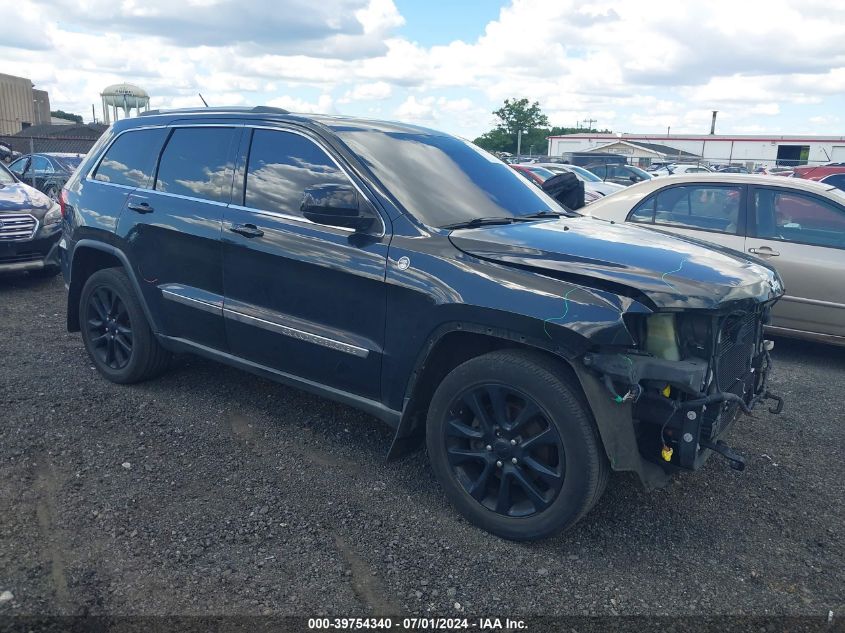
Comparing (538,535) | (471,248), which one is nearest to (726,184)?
(471,248)

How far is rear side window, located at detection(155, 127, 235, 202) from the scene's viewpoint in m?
4.31

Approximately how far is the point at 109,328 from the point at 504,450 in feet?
10.7

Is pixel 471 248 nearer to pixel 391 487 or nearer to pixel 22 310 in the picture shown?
pixel 391 487

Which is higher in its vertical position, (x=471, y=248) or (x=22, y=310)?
(x=471, y=248)

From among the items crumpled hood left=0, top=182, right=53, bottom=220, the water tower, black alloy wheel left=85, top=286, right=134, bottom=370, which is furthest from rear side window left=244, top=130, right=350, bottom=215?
the water tower

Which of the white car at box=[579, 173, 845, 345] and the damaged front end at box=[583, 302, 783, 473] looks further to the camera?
the white car at box=[579, 173, 845, 345]

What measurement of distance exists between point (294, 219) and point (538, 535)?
2073mm

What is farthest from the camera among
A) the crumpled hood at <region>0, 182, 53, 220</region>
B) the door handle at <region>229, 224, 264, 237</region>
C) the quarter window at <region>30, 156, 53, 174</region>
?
the quarter window at <region>30, 156, 53, 174</region>

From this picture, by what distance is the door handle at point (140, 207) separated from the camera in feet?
15.1

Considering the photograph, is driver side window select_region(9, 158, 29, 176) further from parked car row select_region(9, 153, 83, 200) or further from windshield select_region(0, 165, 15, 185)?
windshield select_region(0, 165, 15, 185)

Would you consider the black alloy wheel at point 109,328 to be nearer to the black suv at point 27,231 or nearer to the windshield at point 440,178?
the windshield at point 440,178

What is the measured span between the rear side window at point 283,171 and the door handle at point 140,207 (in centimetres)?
87

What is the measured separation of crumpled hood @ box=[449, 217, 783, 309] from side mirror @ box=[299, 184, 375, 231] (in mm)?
489

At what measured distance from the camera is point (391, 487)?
3783 mm
